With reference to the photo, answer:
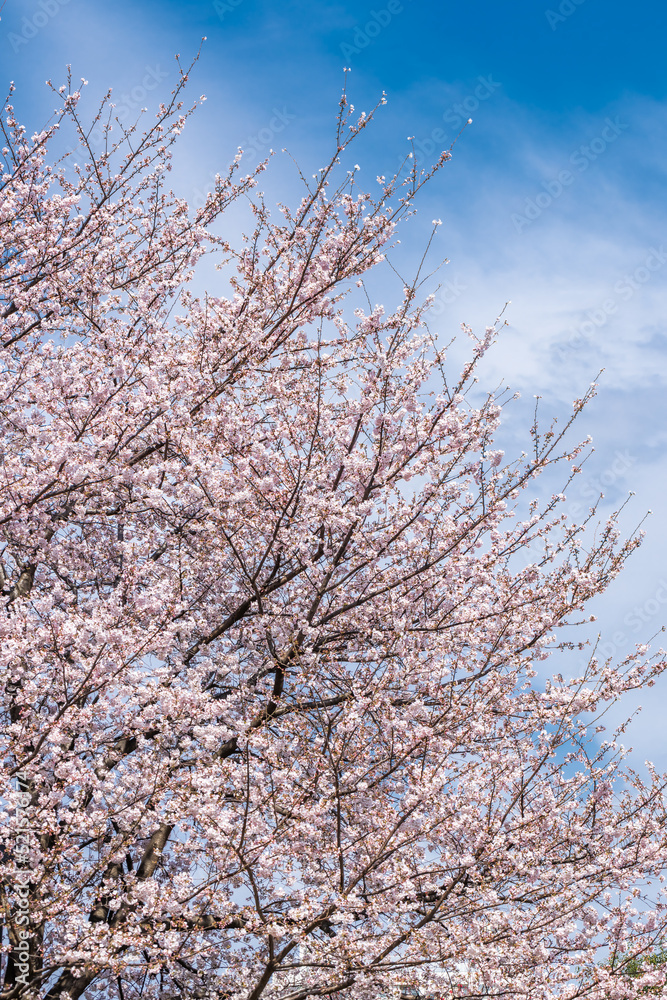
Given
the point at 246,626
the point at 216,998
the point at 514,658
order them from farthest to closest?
1. the point at 246,626
2. the point at 514,658
3. the point at 216,998

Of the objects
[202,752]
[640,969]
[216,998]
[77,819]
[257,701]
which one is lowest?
[640,969]

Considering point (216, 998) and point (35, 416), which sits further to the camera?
point (35, 416)

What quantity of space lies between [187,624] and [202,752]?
5.73ft

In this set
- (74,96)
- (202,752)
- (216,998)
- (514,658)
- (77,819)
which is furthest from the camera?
(74,96)

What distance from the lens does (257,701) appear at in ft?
33.5

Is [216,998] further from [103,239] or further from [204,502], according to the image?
[103,239]

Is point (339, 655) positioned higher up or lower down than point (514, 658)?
higher up

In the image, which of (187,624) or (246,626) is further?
(246,626)

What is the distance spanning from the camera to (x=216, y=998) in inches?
334

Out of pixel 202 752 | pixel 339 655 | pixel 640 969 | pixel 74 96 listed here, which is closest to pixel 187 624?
pixel 202 752

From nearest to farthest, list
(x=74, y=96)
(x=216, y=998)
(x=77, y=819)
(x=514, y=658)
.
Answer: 1. (x=77, y=819)
2. (x=216, y=998)
3. (x=514, y=658)
4. (x=74, y=96)

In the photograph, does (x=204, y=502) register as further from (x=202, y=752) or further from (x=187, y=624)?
(x=202, y=752)

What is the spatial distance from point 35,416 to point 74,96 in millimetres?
5334

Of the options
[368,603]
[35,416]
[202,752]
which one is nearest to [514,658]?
[368,603]
